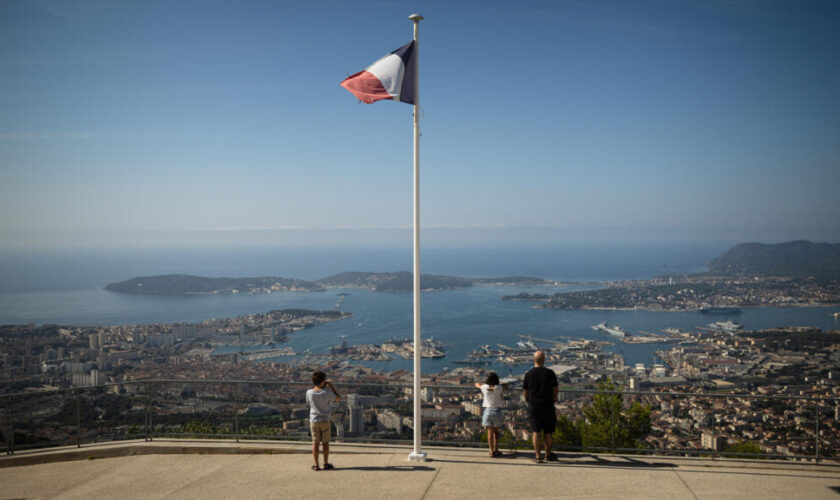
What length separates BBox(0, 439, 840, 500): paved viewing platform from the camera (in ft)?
20.9

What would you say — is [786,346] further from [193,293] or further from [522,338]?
[193,293]

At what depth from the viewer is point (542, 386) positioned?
24.1ft

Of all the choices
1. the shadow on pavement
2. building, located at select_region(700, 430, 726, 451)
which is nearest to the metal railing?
building, located at select_region(700, 430, 726, 451)

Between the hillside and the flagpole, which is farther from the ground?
the flagpole

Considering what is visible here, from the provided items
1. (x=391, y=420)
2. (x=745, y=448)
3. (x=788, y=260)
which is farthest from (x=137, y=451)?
(x=788, y=260)

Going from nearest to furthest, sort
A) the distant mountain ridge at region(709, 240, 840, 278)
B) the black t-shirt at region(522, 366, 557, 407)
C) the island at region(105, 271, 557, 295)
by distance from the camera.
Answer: the black t-shirt at region(522, 366, 557, 407), the distant mountain ridge at region(709, 240, 840, 278), the island at region(105, 271, 557, 295)

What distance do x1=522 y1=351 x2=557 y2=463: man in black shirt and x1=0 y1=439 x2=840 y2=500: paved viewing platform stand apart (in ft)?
1.58

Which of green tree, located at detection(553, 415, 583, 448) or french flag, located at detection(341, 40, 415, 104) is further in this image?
green tree, located at detection(553, 415, 583, 448)

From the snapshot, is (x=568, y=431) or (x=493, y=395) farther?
(x=568, y=431)

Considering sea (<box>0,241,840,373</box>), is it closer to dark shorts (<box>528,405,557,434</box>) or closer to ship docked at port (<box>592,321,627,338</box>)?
ship docked at port (<box>592,321,627,338</box>)

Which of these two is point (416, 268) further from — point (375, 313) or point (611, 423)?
point (375, 313)

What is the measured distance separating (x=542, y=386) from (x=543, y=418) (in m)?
0.46

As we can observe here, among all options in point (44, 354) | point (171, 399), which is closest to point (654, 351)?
point (171, 399)

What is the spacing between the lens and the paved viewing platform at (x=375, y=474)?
6.36 metres
